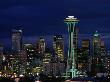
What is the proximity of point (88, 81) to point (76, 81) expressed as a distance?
2772 millimetres

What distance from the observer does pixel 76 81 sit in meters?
87.0

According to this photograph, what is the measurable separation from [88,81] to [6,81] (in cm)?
3949

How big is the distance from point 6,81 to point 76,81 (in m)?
36.8

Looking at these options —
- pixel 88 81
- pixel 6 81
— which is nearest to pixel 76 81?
pixel 88 81

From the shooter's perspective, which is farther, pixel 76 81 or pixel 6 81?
pixel 6 81

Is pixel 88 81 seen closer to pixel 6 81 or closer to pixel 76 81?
pixel 76 81

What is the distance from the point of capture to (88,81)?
8488cm

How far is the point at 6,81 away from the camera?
12094 centimetres
